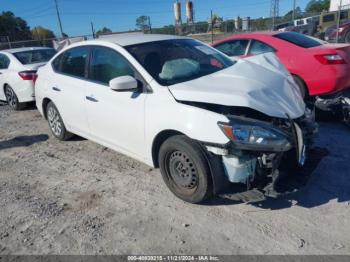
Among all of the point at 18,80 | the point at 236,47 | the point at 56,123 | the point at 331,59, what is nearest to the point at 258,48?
the point at 236,47

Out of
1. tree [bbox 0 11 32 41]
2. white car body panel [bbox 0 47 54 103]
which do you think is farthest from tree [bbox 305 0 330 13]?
white car body panel [bbox 0 47 54 103]

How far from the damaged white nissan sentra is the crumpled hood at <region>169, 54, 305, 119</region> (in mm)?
10

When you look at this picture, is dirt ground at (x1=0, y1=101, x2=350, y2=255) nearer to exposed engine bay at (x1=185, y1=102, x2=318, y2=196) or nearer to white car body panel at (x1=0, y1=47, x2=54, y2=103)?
exposed engine bay at (x1=185, y1=102, x2=318, y2=196)

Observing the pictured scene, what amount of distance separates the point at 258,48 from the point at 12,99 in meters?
6.25

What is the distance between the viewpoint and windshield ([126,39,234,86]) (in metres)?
3.69

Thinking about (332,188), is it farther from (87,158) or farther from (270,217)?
(87,158)

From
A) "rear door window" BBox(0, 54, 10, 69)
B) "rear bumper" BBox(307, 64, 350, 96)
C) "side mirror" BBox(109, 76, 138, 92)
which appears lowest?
"rear bumper" BBox(307, 64, 350, 96)

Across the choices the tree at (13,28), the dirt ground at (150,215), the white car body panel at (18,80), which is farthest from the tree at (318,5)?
the dirt ground at (150,215)

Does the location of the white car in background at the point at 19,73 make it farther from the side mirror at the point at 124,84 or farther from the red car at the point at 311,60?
the red car at the point at 311,60

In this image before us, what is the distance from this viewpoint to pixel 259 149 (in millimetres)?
2863

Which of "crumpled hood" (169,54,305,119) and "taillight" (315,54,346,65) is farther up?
"crumpled hood" (169,54,305,119)

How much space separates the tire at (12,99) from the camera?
26.9 ft

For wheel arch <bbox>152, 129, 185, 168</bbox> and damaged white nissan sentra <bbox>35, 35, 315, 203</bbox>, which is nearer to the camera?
damaged white nissan sentra <bbox>35, 35, 315, 203</bbox>

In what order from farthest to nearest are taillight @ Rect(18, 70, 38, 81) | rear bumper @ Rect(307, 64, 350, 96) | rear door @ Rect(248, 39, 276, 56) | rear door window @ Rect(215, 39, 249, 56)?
taillight @ Rect(18, 70, 38, 81), rear door window @ Rect(215, 39, 249, 56), rear door @ Rect(248, 39, 276, 56), rear bumper @ Rect(307, 64, 350, 96)
